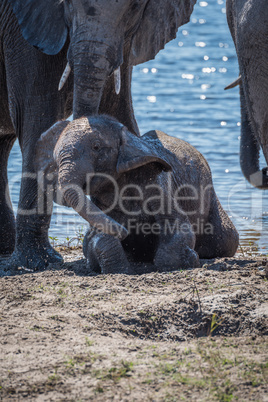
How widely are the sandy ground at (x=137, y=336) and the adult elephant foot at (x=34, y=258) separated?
2.59 feet

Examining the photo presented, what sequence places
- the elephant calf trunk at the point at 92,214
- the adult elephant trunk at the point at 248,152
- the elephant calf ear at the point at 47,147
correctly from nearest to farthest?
the elephant calf trunk at the point at 92,214, the elephant calf ear at the point at 47,147, the adult elephant trunk at the point at 248,152

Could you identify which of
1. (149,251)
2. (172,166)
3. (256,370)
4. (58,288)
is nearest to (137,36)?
(172,166)

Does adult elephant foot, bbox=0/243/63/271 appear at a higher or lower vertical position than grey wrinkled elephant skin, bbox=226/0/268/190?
lower

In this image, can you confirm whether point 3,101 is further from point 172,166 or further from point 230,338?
point 230,338

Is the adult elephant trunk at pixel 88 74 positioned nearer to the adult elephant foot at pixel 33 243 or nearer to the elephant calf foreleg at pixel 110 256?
the elephant calf foreleg at pixel 110 256

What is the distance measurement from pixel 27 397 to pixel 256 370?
100 centimetres

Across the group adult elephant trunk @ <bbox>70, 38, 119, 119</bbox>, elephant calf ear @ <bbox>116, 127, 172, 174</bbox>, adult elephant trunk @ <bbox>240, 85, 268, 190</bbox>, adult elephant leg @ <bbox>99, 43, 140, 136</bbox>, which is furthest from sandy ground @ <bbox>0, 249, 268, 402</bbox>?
adult elephant leg @ <bbox>99, 43, 140, 136</bbox>

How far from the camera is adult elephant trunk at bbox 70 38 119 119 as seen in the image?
540cm

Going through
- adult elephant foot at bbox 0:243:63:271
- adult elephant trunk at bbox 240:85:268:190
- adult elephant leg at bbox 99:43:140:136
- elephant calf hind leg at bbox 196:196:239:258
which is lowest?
adult elephant foot at bbox 0:243:63:271

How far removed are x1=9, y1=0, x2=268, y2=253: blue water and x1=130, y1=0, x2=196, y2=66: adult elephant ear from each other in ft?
6.95

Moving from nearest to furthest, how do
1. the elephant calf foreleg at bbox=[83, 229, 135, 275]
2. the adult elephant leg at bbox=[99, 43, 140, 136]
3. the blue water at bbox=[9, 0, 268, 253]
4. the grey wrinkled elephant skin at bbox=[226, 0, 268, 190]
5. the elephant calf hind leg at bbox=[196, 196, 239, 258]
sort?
the grey wrinkled elephant skin at bbox=[226, 0, 268, 190], the elephant calf foreleg at bbox=[83, 229, 135, 275], the elephant calf hind leg at bbox=[196, 196, 239, 258], the adult elephant leg at bbox=[99, 43, 140, 136], the blue water at bbox=[9, 0, 268, 253]

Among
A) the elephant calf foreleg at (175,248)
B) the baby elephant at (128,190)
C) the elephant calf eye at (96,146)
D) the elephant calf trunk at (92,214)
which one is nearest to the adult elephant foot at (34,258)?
the baby elephant at (128,190)

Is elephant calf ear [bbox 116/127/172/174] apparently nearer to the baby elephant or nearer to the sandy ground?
the baby elephant

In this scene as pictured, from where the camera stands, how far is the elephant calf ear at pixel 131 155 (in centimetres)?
507
